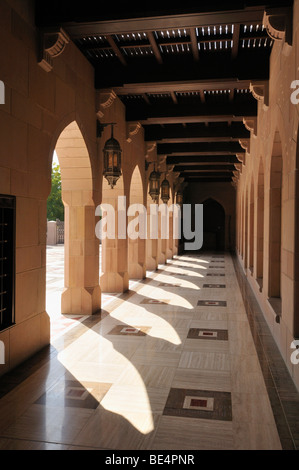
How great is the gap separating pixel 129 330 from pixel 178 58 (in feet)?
13.5

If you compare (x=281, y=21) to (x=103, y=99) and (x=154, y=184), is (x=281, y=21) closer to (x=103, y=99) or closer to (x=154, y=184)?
(x=103, y=99)

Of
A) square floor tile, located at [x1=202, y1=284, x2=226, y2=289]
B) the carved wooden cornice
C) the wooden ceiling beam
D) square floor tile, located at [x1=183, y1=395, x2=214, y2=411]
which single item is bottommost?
square floor tile, located at [x1=183, y1=395, x2=214, y2=411]

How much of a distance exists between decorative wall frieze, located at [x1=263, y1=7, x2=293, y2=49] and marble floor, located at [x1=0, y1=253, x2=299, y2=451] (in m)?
3.38

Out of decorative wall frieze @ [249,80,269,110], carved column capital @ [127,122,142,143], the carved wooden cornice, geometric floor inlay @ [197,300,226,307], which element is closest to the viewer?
the carved wooden cornice

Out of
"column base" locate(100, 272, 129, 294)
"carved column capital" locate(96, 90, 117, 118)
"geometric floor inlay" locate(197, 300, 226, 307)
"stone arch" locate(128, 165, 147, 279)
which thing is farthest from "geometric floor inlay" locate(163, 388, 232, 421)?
"stone arch" locate(128, 165, 147, 279)

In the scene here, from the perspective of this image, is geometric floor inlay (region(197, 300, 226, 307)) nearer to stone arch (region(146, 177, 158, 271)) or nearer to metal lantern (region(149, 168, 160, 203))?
metal lantern (region(149, 168, 160, 203))

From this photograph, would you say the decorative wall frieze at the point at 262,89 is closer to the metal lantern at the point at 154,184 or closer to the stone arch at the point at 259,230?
the stone arch at the point at 259,230

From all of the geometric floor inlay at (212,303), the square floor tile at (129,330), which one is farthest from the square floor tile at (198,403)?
the geometric floor inlay at (212,303)

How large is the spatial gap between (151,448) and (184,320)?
3.81 meters

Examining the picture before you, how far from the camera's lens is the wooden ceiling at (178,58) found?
4590mm

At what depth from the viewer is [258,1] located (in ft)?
14.2

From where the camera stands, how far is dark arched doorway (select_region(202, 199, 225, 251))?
80.3 feet

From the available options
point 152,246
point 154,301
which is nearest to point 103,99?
point 154,301

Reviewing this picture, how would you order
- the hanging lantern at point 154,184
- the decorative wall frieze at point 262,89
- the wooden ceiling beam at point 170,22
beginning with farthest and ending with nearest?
the hanging lantern at point 154,184 → the decorative wall frieze at point 262,89 → the wooden ceiling beam at point 170,22
